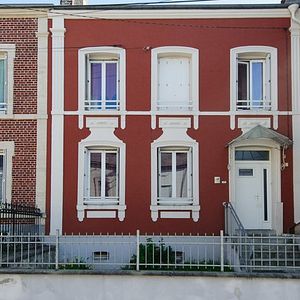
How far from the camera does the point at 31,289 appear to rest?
11367mm

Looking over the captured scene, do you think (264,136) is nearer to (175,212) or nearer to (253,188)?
(253,188)

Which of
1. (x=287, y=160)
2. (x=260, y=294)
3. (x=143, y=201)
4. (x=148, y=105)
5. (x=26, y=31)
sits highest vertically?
(x=26, y=31)

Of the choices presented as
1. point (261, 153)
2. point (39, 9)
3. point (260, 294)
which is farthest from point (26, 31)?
point (260, 294)

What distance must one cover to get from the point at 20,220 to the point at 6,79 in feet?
13.5

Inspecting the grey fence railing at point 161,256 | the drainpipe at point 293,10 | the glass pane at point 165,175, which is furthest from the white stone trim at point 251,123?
the grey fence railing at point 161,256

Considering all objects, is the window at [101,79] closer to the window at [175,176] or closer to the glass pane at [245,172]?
the window at [175,176]

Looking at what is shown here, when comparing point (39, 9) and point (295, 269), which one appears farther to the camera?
point (39, 9)

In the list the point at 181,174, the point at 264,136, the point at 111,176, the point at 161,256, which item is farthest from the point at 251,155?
the point at 161,256

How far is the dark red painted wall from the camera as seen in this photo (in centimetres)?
1659

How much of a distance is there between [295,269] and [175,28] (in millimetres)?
8273

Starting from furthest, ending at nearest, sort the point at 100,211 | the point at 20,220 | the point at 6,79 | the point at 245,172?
the point at 6,79, the point at 245,172, the point at 100,211, the point at 20,220

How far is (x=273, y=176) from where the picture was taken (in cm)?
1677

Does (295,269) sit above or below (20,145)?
below

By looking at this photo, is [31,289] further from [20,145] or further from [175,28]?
[175,28]
